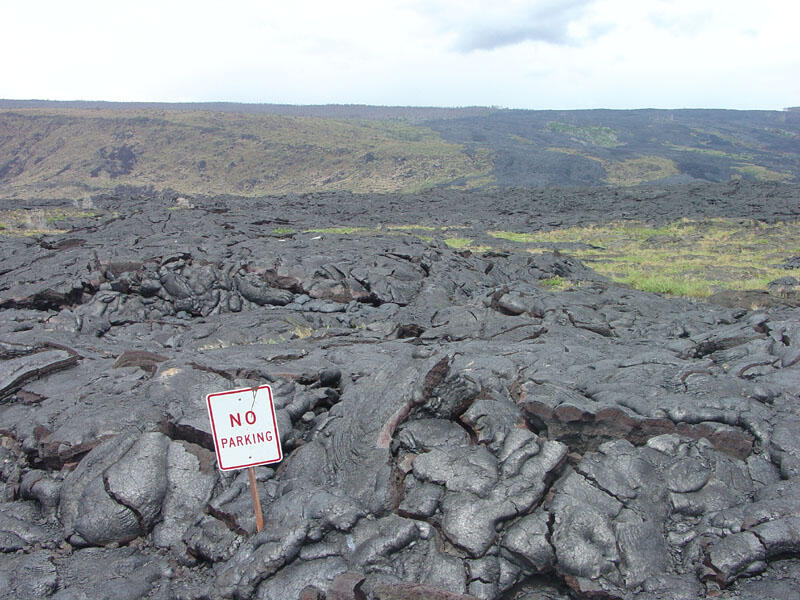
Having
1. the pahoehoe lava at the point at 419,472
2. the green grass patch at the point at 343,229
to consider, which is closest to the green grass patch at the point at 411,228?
the green grass patch at the point at 343,229

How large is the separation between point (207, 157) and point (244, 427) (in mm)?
90560

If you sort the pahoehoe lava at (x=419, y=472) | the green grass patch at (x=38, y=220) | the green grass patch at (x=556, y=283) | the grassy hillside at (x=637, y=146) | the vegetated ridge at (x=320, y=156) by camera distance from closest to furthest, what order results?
the pahoehoe lava at (x=419, y=472) < the green grass patch at (x=556, y=283) < the green grass patch at (x=38, y=220) < the vegetated ridge at (x=320, y=156) < the grassy hillside at (x=637, y=146)

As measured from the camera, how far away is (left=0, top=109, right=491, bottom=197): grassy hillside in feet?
257

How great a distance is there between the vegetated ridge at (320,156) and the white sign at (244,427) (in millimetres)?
66214

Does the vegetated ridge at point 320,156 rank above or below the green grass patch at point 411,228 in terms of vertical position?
above

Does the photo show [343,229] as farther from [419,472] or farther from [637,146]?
[637,146]

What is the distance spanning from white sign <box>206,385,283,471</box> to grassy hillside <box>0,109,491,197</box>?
6768 cm

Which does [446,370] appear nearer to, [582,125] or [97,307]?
[97,307]

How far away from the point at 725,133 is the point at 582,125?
101ft

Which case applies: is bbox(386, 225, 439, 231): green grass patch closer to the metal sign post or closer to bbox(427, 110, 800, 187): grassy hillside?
the metal sign post

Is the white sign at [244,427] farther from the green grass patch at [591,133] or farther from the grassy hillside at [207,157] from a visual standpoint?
the green grass patch at [591,133]

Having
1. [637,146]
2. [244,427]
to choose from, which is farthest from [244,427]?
[637,146]

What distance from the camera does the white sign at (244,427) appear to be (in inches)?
200

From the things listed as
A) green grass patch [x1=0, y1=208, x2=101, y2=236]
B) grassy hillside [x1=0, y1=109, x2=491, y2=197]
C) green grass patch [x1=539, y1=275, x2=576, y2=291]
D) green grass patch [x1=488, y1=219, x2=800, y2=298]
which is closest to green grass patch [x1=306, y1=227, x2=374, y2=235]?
green grass patch [x1=488, y1=219, x2=800, y2=298]
